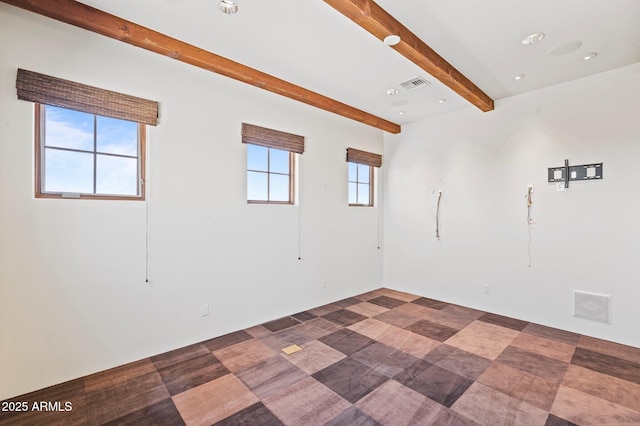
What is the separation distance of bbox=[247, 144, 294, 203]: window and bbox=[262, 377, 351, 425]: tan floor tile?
2.16 m

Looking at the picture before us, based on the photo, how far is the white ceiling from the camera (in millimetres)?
2273

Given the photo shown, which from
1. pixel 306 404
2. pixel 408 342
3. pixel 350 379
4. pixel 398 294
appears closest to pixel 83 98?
pixel 306 404

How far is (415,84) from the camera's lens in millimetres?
3605

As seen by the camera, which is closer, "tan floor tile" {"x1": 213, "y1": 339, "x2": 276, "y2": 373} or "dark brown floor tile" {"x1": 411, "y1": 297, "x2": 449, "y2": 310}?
"tan floor tile" {"x1": 213, "y1": 339, "x2": 276, "y2": 373}

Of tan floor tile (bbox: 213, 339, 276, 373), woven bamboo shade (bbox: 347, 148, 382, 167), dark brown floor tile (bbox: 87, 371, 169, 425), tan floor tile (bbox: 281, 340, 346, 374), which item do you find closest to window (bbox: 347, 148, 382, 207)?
woven bamboo shade (bbox: 347, 148, 382, 167)

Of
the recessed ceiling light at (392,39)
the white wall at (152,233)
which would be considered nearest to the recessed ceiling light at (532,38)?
the recessed ceiling light at (392,39)

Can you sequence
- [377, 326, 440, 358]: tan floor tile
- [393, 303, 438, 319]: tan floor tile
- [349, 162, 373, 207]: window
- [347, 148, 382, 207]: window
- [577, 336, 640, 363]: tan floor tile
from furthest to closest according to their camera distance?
[349, 162, 373, 207]: window → [347, 148, 382, 207]: window → [393, 303, 438, 319]: tan floor tile → [377, 326, 440, 358]: tan floor tile → [577, 336, 640, 363]: tan floor tile

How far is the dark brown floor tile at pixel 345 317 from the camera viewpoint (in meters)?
3.79

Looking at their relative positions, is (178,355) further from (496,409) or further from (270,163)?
(496,409)

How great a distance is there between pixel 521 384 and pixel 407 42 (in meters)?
3.02

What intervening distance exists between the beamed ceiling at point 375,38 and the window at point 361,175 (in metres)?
1.37

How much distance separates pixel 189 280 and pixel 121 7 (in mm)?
2424

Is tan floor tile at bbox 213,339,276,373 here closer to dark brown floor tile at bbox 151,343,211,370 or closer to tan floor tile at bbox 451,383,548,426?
dark brown floor tile at bbox 151,343,211,370

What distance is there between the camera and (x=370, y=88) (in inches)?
148
